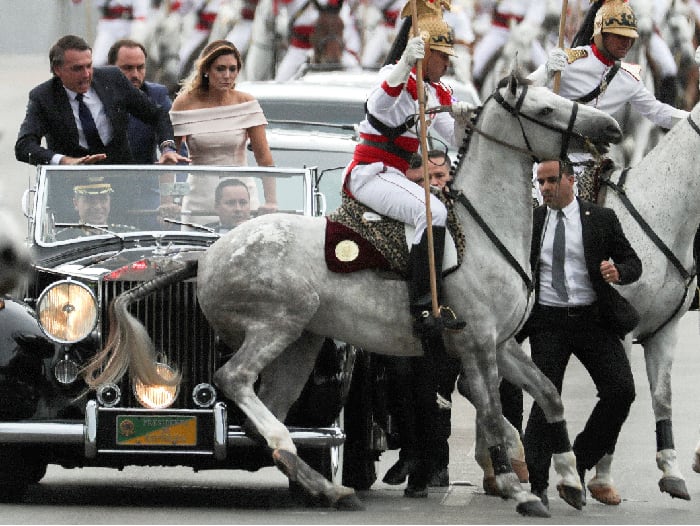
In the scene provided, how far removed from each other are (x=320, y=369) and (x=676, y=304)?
87.9 inches

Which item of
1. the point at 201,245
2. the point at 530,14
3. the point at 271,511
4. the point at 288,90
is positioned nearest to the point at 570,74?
the point at 201,245

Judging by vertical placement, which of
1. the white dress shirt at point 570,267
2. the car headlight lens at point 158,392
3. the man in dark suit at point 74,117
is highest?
the man in dark suit at point 74,117

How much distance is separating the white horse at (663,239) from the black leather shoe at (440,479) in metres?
1.22

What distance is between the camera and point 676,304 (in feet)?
45.8

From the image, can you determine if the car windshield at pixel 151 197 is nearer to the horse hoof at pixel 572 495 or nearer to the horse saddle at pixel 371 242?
the horse saddle at pixel 371 242

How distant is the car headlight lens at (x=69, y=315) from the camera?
12586 millimetres

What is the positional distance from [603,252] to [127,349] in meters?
2.60

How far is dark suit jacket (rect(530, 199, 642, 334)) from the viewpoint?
516 inches

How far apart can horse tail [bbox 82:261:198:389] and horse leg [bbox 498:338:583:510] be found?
175 centimetres

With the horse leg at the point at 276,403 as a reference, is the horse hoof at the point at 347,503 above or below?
below

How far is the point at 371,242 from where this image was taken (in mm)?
12641

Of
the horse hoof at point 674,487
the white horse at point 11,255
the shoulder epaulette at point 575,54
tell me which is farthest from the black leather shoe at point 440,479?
the white horse at point 11,255

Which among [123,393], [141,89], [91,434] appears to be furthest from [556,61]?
[141,89]

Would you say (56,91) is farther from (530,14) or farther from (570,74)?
(530,14)
